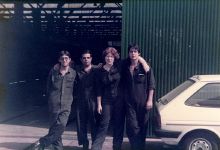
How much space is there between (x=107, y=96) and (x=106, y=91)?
0.09m

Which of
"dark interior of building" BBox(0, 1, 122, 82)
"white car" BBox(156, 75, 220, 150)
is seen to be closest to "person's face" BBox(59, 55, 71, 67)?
"white car" BBox(156, 75, 220, 150)

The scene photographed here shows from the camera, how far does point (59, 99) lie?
801 centimetres

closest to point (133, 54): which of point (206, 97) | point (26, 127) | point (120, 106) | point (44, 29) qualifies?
point (120, 106)

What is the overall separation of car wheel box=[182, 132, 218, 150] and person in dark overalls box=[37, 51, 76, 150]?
2179mm

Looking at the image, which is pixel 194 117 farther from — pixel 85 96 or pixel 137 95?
pixel 85 96

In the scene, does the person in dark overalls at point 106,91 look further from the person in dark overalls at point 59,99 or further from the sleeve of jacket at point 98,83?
the person in dark overalls at point 59,99

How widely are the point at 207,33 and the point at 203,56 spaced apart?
53 cm

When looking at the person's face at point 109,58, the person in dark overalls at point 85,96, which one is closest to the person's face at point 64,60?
the person in dark overalls at point 85,96

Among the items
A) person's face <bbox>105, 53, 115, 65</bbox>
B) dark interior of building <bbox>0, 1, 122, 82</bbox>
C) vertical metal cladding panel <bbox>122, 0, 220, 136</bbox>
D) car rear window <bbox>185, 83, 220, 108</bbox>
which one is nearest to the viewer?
car rear window <bbox>185, 83, 220, 108</bbox>

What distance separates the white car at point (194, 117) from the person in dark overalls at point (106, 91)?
Answer: 0.88 metres

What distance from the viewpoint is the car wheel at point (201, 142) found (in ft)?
24.9

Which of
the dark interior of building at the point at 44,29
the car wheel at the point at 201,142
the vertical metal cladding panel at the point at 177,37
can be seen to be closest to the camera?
the car wheel at the point at 201,142

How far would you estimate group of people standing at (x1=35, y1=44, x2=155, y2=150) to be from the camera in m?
7.90

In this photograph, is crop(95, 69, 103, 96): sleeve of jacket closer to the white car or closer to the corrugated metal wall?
the white car
